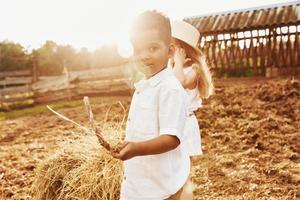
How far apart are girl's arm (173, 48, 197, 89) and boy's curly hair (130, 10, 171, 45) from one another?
3.25 feet

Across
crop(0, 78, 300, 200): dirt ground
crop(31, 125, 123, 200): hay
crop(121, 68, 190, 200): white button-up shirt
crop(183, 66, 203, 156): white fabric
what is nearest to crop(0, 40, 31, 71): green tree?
crop(0, 78, 300, 200): dirt ground

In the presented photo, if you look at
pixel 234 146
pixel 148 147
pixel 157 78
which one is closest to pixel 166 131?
pixel 148 147

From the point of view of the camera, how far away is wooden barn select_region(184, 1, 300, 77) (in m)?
14.8

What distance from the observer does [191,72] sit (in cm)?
273

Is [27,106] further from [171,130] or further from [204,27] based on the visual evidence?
[171,130]

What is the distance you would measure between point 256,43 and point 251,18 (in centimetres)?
124

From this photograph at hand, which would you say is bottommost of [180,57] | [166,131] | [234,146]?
[234,146]

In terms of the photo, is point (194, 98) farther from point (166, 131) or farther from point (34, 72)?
point (34, 72)

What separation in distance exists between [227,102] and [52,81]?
889cm

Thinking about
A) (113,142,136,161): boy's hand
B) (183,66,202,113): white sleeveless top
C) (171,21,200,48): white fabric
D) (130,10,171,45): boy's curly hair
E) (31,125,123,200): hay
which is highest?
(130,10,171,45): boy's curly hair

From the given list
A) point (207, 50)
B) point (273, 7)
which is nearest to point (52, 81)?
point (207, 50)

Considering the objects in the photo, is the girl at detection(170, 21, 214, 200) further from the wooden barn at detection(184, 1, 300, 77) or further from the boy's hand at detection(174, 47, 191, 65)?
the wooden barn at detection(184, 1, 300, 77)

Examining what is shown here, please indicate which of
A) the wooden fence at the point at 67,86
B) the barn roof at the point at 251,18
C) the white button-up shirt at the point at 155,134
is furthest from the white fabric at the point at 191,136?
the barn roof at the point at 251,18

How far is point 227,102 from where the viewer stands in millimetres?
8930
